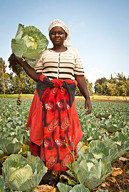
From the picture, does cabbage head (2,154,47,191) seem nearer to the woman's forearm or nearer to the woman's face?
the woman's forearm

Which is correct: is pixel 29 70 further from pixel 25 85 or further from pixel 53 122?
pixel 25 85

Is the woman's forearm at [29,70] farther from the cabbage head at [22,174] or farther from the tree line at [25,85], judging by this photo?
the tree line at [25,85]

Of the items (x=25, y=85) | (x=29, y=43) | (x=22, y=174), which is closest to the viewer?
(x=22, y=174)

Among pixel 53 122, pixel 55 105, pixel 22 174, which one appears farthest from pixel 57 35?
pixel 22 174

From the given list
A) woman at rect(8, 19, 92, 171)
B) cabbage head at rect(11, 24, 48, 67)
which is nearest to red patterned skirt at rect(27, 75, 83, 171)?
woman at rect(8, 19, 92, 171)

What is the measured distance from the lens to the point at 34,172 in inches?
54.7

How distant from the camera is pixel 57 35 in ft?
5.97

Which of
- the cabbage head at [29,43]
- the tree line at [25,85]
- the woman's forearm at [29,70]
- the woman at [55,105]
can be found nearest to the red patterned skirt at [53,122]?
the woman at [55,105]

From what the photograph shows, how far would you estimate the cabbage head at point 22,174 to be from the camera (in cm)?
134

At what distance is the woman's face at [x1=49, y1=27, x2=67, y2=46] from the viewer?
1819 mm

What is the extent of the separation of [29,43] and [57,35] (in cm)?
36

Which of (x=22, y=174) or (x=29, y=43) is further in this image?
(x=29, y=43)

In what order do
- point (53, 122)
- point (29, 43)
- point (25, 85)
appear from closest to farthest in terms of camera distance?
point (53, 122), point (29, 43), point (25, 85)

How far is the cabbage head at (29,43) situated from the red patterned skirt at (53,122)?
13.4 inches
